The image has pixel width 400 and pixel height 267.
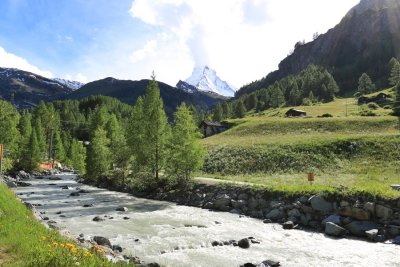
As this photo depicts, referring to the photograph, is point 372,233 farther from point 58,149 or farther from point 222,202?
point 58,149

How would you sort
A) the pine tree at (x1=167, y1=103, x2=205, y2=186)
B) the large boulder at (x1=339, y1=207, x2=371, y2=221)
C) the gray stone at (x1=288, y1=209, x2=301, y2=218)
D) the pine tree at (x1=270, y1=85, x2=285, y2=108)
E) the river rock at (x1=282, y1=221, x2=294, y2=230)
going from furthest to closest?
the pine tree at (x1=270, y1=85, x2=285, y2=108) < the pine tree at (x1=167, y1=103, x2=205, y2=186) < the gray stone at (x1=288, y1=209, x2=301, y2=218) < the river rock at (x1=282, y1=221, x2=294, y2=230) < the large boulder at (x1=339, y1=207, x2=371, y2=221)

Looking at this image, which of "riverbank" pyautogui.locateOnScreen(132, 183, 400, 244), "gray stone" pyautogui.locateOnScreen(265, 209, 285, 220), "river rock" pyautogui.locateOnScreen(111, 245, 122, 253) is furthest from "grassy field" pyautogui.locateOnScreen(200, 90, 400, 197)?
"river rock" pyautogui.locateOnScreen(111, 245, 122, 253)

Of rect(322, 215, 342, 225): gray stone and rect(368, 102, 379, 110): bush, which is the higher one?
rect(368, 102, 379, 110): bush

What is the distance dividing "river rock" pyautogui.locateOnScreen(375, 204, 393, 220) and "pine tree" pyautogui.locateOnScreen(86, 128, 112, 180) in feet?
148

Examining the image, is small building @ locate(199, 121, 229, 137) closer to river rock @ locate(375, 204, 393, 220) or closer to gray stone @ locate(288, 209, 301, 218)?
gray stone @ locate(288, 209, 301, 218)

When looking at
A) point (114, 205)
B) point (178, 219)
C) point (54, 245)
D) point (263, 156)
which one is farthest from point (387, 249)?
point (263, 156)

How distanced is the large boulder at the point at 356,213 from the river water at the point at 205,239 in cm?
342

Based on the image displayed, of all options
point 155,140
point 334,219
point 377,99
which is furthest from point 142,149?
point 377,99

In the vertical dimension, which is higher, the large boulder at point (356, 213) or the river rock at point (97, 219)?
the large boulder at point (356, 213)

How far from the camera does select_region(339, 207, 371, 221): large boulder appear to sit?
2803cm

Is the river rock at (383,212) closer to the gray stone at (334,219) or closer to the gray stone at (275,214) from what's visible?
the gray stone at (334,219)

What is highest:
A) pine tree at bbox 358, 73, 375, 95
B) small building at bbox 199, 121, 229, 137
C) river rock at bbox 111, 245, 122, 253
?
pine tree at bbox 358, 73, 375, 95

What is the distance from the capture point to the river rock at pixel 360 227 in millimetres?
26703

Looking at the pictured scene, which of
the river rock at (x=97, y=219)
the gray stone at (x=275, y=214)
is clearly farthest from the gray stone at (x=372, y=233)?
the river rock at (x=97, y=219)
